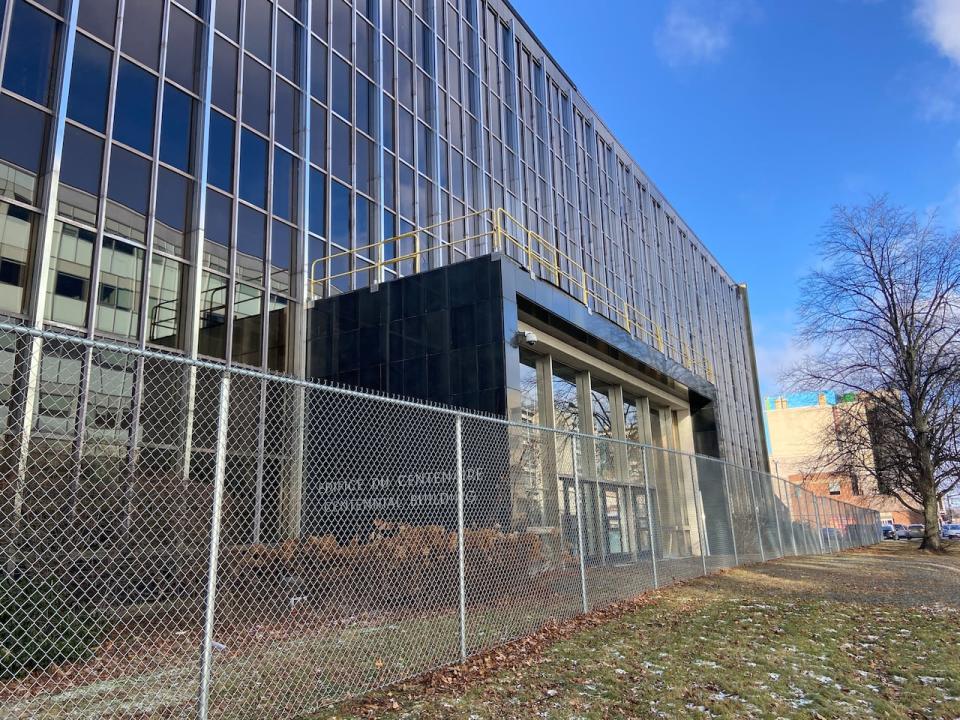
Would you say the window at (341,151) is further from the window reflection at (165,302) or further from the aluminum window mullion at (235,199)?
the window reflection at (165,302)

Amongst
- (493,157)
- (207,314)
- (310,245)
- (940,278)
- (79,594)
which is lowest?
(79,594)

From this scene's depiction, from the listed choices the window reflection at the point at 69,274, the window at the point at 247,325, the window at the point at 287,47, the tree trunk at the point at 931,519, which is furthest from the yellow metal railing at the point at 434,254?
the tree trunk at the point at 931,519

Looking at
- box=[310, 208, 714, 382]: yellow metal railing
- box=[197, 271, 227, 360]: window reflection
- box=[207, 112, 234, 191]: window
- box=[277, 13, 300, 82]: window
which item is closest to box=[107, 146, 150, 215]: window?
box=[207, 112, 234, 191]: window

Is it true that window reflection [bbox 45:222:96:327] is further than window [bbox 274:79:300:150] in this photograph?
No

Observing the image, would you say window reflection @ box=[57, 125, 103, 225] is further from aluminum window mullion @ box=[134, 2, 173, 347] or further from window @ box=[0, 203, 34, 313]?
aluminum window mullion @ box=[134, 2, 173, 347]

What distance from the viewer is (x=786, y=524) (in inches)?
845

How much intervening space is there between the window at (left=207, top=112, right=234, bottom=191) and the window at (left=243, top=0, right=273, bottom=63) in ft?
7.42

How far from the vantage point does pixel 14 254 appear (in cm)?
1055

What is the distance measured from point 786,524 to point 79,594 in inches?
784

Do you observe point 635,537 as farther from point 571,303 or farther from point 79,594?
point 79,594

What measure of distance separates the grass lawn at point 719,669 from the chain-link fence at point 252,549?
505 millimetres

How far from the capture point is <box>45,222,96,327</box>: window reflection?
36.1 ft

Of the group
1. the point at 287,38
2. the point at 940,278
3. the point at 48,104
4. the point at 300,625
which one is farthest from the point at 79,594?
the point at 940,278

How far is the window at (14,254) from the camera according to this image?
10.4m
